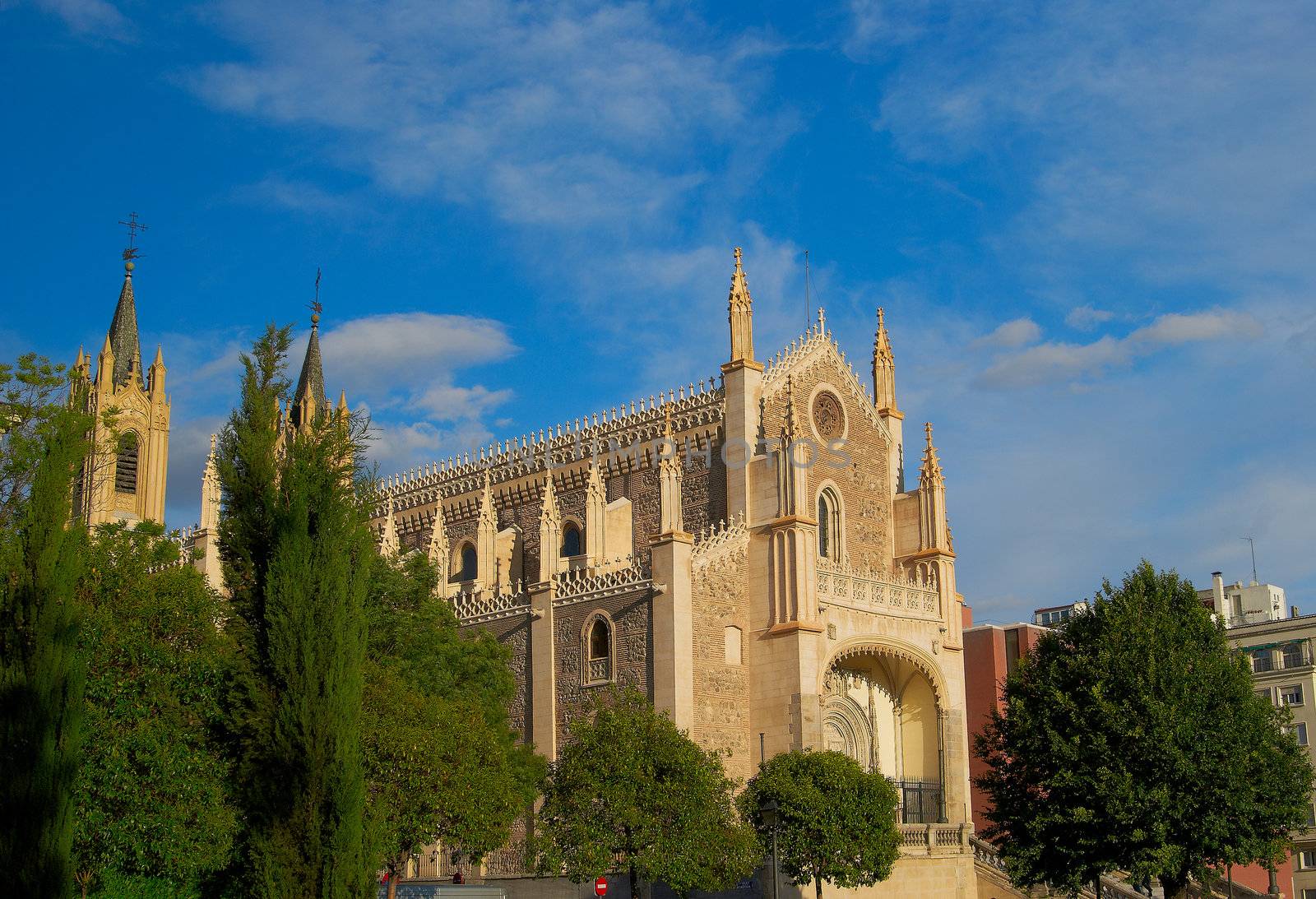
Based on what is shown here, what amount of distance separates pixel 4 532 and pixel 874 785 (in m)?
21.7

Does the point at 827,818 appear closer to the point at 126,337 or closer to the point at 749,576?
the point at 749,576

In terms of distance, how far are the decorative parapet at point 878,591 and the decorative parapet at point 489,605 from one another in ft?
29.9

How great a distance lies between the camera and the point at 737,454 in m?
43.7

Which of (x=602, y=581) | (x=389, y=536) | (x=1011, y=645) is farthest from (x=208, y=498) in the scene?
(x=1011, y=645)

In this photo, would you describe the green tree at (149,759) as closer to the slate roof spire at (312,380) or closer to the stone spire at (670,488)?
the stone spire at (670,488)

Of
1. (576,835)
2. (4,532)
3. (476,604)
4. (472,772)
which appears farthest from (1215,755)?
(4,532)

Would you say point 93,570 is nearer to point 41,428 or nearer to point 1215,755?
point 41,428

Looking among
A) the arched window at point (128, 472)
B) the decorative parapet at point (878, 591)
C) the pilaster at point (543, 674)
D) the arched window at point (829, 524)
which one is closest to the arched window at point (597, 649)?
the pilaster at point (543, 674)

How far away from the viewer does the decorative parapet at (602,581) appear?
1618 inches

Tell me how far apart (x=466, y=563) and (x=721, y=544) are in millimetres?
14941

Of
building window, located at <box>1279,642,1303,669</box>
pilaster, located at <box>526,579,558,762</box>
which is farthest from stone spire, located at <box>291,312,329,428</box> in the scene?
building window, located at <box>1279,642,1303,669</box>

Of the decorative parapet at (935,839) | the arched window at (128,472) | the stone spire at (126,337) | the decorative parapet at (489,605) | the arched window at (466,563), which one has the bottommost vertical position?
the decorative parapet at (935,839)

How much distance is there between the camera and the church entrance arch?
4462cm

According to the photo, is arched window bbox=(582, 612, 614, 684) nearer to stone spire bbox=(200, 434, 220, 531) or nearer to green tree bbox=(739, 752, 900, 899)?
green tree bbox=(739, 752, 900, 899)
